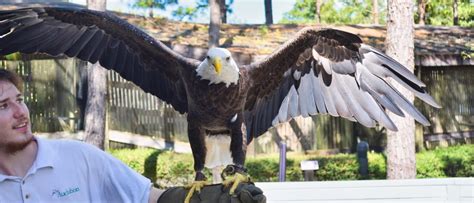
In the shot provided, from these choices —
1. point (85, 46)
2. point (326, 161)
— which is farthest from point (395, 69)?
Result: point (326, 161)

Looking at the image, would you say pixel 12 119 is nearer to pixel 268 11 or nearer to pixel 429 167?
pixel 429 167

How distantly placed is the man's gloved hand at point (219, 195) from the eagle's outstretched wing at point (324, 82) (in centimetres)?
179

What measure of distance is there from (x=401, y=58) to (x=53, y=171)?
5.37 meters

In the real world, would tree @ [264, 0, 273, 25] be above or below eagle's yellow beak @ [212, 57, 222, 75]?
above

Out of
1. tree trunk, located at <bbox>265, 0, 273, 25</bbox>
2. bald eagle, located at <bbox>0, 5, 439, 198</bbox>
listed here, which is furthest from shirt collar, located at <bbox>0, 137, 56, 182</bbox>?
tree trunk, located at <bbox>265, 0, 273, 25</bbox>

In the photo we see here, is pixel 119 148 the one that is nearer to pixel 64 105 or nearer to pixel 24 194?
pixel 64 105

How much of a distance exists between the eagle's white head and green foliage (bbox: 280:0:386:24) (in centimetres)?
2513

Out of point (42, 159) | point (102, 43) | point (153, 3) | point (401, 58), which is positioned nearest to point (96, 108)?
point (401, 58)

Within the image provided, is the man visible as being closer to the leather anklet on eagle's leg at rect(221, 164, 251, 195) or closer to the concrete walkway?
the leather anklet on eagle's leg at rect(221, 164, 251, 195)

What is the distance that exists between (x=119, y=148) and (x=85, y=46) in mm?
7251

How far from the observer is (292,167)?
976 cm

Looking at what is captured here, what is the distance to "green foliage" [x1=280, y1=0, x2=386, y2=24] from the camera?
3109cm

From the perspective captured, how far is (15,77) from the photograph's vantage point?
2410 millimetres

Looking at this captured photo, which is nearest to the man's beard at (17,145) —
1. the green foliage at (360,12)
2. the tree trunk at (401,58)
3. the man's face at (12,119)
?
the man's face at (12,119)
